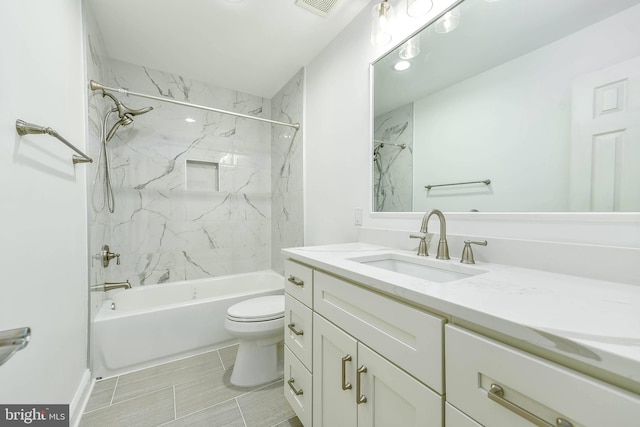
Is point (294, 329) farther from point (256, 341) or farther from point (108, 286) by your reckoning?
point (108, 286)

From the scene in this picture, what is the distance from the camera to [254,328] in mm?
1510

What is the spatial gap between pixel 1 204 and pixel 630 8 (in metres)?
1.95

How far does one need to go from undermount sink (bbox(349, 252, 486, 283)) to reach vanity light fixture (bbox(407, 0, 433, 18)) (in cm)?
122

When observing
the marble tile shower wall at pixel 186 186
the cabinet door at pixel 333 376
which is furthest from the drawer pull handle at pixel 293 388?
the marble tile shower wall at pixel 186 186

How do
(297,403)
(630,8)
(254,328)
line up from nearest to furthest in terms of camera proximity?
(630,8) → (297,403) → (254,328)

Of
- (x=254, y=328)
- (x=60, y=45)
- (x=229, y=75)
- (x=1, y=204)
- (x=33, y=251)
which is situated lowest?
(x=254, y=328)

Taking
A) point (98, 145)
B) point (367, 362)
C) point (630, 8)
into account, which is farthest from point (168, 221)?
point (630, 8)

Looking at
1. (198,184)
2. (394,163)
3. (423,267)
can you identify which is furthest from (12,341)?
(198,184)

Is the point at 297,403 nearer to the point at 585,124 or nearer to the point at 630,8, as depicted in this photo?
the point at 585,124

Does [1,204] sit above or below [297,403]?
above

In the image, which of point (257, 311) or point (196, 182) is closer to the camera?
point (257, 311)

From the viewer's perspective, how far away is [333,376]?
908 mm

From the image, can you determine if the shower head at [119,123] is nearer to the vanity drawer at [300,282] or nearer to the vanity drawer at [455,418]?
the vanity drawer at [300,282]

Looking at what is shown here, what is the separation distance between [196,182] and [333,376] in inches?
91.5
